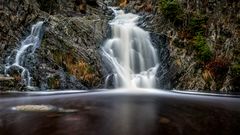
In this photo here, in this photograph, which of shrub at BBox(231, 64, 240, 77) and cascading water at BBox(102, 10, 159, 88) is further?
cascading water at BBox(102, 10, 159, 88)

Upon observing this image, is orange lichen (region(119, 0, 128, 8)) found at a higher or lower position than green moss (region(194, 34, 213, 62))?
higher

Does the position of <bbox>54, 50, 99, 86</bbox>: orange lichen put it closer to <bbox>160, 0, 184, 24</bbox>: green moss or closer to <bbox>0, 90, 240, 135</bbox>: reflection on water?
<bbox>0, 90, 240, 135</bbox>: reflection on water

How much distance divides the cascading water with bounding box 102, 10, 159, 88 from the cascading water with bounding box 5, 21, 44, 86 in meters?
4.65

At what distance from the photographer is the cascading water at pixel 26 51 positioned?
693 inches

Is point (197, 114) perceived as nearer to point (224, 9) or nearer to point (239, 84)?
point (239, 84)

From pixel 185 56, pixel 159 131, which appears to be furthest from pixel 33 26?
pixel 159 131

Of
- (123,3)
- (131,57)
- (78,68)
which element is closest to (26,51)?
(78,68)

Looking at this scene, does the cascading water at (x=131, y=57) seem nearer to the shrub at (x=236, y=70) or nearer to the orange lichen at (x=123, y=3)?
the shrub at (x=236, y=70)

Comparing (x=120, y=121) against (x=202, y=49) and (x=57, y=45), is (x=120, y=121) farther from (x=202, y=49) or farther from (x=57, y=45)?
(x=202, y=49)

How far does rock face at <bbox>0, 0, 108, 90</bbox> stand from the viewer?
1820cm

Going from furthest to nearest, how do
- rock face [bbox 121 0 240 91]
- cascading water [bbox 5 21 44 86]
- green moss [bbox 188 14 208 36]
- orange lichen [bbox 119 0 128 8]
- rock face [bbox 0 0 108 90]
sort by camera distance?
orange lichen [bbox 119 0 128 8], green moss [bbox 188 14 208 36], rock face [bbox 121 0 240 91], rock face [bbox 0 0 108 90], cascading water [bbox 5 21 44 86]

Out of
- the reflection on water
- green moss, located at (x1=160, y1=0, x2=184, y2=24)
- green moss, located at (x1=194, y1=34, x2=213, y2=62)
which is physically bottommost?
the reflection on water

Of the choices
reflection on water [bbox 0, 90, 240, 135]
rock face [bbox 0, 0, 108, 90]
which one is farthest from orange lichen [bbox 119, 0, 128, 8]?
reflection on water [bbox 0, 90, 240, 135]

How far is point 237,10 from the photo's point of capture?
21688mm
